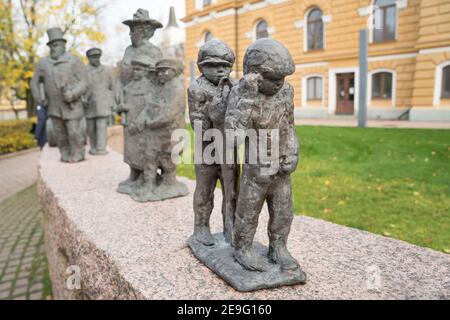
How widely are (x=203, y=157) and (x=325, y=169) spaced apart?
5382 millimetres

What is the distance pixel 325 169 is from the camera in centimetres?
753

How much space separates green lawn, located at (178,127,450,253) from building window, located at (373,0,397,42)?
23.0ft

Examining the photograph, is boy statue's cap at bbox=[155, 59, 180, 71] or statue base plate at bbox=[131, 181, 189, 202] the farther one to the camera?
statue base plate at bbox=[131, 181, 189, 202]

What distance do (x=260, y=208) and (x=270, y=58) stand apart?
0.79 meters

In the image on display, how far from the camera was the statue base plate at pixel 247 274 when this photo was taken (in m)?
2.06

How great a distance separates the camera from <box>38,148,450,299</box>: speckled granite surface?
208 centimetres

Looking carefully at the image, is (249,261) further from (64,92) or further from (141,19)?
(64,92)

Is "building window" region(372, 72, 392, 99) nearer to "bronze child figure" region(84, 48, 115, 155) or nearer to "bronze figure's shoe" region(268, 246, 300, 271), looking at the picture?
"bronze child figure" region(84, 48, 115, 155)

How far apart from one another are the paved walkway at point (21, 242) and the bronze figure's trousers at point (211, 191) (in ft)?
9.24

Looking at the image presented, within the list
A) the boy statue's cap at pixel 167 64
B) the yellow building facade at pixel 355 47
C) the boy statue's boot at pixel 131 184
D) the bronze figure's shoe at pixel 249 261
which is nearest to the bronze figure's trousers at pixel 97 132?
the boy statue's boot at pixel 131 184

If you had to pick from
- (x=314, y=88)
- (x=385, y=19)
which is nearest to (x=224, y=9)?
(x=314, y=88)

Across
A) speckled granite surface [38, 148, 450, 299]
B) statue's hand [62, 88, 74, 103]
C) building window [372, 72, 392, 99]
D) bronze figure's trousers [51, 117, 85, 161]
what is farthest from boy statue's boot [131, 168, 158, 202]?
building window [372, 72, 392, 99]

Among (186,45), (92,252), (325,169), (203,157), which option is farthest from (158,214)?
(186,45)

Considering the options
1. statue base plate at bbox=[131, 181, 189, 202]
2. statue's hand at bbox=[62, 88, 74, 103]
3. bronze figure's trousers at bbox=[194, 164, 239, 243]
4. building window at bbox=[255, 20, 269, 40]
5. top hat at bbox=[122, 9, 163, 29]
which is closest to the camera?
bronze figure's trousers at bbox=[194, 164, 239, 243]
